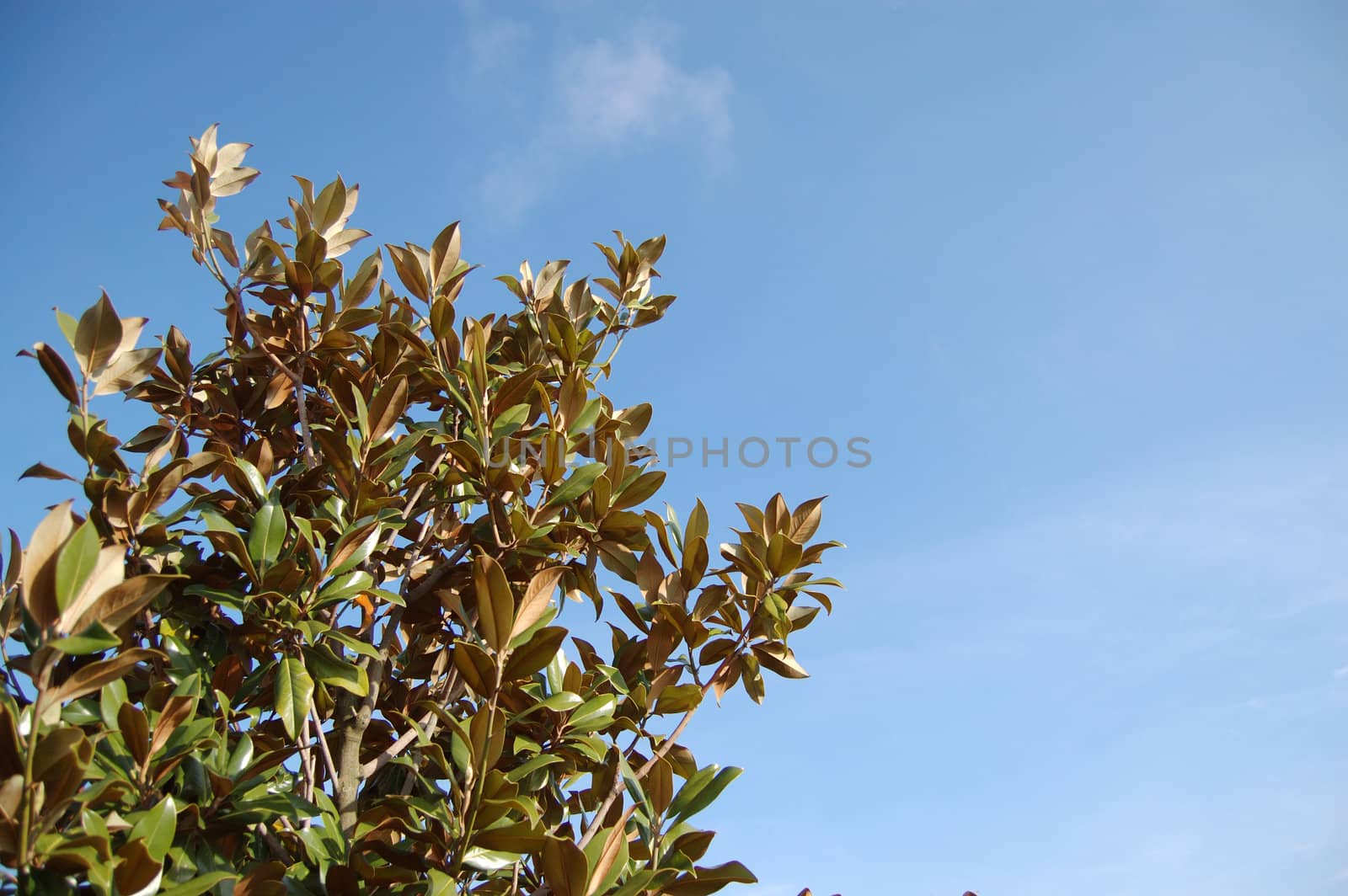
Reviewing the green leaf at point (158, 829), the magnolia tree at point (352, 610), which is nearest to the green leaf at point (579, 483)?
the magnolia tree at point (352, 610)

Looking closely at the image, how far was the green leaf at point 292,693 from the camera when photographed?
5.27ft

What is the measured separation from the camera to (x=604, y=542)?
2.14 m

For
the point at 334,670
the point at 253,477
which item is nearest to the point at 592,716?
the point at 334,670

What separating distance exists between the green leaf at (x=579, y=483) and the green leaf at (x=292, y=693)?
0.61 metres

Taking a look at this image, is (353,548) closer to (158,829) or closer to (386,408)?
(386,408)

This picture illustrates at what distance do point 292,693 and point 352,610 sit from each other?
375 millimetres

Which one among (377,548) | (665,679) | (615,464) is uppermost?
(615,464)

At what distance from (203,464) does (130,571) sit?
26 cm

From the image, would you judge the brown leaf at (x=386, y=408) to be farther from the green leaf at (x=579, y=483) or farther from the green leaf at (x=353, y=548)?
the green leaf at (x=579, y=483)

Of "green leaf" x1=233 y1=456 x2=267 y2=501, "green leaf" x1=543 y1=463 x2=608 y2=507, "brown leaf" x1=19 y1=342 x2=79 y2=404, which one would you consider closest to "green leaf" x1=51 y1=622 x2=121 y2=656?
"green leaf" x1=233 y1=456 x2=267 y2=501

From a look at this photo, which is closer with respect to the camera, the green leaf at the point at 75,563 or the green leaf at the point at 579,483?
the green leaf at the point at 75,563

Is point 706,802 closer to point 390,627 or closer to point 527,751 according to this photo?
point 527,751

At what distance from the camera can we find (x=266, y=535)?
5.60 ft

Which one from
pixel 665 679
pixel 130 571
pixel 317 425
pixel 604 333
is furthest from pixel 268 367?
pixel 665 679
